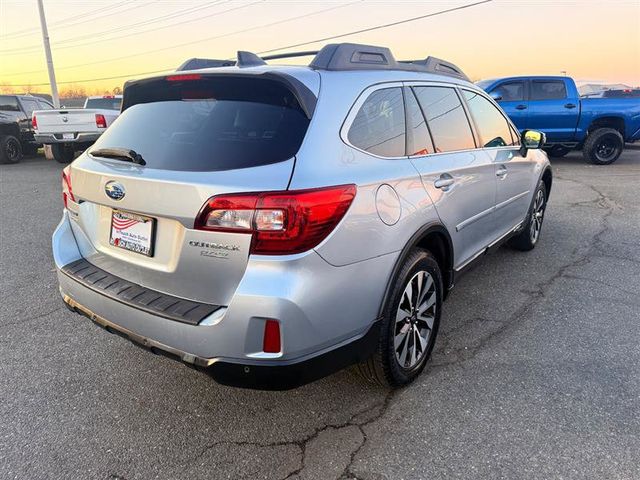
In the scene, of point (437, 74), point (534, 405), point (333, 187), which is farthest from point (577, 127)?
point (333, 187)

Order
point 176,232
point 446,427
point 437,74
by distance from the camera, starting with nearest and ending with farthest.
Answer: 1. point 176,232
2. point 446,427
3. point 437,74

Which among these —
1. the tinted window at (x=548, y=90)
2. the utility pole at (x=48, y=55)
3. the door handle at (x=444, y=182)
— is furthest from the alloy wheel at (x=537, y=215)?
the utility pole at (x=48, y=55)

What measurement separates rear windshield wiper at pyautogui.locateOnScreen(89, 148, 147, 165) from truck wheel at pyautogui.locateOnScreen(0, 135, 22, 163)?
43.3ft

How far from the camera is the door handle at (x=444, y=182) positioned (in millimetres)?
2777

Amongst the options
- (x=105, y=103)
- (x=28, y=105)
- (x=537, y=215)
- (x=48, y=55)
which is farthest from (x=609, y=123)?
(x=48, y=55)

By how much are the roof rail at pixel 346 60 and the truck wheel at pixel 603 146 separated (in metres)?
10.2

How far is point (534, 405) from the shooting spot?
101 inches

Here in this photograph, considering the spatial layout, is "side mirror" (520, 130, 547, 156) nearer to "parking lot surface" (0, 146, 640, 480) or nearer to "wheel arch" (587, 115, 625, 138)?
"parking lot surface" (0, 146, 640, 480)

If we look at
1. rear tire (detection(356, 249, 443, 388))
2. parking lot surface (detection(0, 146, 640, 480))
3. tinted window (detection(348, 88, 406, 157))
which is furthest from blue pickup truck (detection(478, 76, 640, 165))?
rear tire (detection(356, 249, 443, 388))

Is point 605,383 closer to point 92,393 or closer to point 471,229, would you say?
point 471,229

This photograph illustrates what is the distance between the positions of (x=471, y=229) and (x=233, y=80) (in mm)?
2003

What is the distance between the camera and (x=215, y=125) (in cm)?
222

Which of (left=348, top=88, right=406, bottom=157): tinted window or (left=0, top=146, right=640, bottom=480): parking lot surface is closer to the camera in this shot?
(left=0, top=146, right=640, bottom=480): parking lot surface

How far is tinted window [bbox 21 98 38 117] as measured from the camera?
14516 mm
